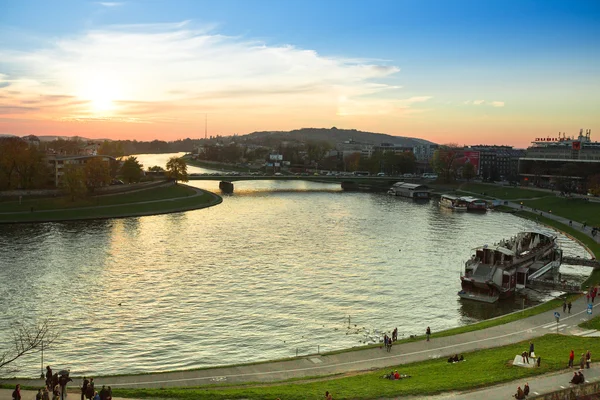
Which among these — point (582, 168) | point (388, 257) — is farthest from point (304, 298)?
point (582, 168)

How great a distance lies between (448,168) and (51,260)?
127697mm

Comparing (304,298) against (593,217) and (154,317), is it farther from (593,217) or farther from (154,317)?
(593,217)

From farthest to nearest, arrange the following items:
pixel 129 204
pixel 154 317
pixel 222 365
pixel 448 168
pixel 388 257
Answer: pixel 448 168
pixel 129 204
pixel 388 257
pixel 154 317
pixel 222 365

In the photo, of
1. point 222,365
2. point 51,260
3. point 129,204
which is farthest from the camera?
point 129,204

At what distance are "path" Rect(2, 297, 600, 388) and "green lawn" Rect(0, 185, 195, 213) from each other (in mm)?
67549

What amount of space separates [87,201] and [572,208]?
269 feet

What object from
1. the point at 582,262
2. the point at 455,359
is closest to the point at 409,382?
the point at 455,359

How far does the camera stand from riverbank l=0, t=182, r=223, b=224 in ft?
269

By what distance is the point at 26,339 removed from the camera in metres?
31.6

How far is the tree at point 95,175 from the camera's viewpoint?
96.4 meters

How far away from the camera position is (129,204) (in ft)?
311

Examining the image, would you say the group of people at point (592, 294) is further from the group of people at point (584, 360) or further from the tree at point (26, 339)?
the tree at point (26, 339)

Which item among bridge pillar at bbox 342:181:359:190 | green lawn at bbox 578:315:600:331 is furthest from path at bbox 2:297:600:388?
bridge pillar at bbox 342:181:359:190

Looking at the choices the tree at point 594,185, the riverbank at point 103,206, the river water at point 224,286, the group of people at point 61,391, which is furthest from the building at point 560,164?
the group of people at point 61,391
